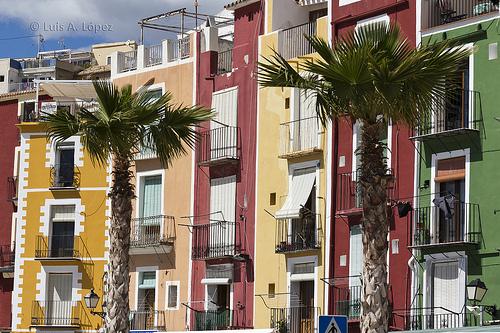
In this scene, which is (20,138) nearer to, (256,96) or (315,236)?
(256,96)

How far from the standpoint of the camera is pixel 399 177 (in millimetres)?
41812

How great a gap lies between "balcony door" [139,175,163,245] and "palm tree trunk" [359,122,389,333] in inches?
910

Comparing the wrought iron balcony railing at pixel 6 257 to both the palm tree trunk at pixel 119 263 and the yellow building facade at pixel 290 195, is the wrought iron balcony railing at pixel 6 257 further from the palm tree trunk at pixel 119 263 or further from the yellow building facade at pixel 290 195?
the palm tree trunk at pixel 119 263

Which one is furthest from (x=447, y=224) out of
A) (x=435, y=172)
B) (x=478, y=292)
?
(x=478, y=292)

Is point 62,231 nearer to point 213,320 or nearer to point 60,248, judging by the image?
→ point 60,248

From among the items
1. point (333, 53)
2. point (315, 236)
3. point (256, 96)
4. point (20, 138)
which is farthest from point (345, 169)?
point (20, 138)

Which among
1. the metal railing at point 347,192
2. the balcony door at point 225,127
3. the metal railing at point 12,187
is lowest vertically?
the metal railing at point 347,192

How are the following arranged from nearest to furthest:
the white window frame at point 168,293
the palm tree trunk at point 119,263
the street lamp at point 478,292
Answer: the palm tree trunk at point 119,263
the street lamp at point 478,292
the white window frame at point 168,293

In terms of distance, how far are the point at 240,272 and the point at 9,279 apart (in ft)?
51.6

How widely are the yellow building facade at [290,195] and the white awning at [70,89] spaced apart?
34.4 ft

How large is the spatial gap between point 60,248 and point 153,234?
5.88m

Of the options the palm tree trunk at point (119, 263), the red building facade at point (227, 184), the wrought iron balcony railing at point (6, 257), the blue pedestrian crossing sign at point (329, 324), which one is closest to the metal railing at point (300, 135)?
the red building facade at point (227, 184)

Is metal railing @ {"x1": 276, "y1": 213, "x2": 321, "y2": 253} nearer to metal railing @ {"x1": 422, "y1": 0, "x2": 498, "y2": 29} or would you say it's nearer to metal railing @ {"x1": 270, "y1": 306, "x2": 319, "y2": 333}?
metal railing @ {"x1": 270, "y1": 306, "x2": 319, "y2": 333}

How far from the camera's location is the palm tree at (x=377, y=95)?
29469 mm
